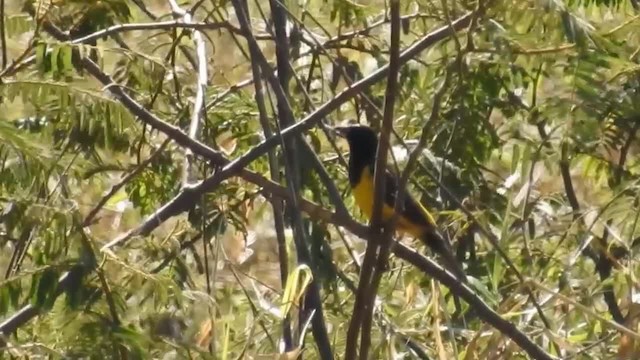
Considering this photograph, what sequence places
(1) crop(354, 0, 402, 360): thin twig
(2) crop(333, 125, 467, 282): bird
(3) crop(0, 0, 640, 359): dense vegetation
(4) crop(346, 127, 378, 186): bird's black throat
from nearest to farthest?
(1) crop(354, 0, 402, 360): thin twig → (3) crop(0, 0, 640, 359): dense vegetation → (2) crop(333, 125, 467, 282): bird → (4) crop(346, 127, 378, 186): bird's black throat

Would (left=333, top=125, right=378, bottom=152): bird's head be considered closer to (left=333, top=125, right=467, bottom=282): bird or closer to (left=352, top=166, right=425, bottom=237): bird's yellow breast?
(left=333, top=125, right=467, bottom=282): bird

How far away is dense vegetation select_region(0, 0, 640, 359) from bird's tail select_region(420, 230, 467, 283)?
0.21 feet

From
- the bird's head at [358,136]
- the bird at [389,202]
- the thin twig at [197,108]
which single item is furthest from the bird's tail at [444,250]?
the thin twig at [197,108]

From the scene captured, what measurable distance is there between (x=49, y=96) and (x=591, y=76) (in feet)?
3.82

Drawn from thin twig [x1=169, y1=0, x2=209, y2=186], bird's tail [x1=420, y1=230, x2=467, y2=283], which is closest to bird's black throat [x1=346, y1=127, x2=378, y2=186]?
bird's tail [x1=420, y1=230, x2=467, y2=283]

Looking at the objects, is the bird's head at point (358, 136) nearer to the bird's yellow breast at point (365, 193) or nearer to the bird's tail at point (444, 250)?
the bird's yellow breast at point (365, 193)

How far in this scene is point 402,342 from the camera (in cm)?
281

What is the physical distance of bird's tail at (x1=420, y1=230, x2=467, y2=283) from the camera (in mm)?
3054

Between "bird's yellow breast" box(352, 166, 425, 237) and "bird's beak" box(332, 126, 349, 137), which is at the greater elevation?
"bird's beak" box(332, 126, 349, 137)

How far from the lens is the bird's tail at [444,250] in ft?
10.0

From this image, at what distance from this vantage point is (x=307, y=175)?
10.9 ft

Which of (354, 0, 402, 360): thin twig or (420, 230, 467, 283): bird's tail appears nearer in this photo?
(354, 0, 402, 360): thin twig

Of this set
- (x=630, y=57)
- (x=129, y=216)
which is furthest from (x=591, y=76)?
(x=129, y=216)

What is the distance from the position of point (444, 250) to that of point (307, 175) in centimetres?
42
